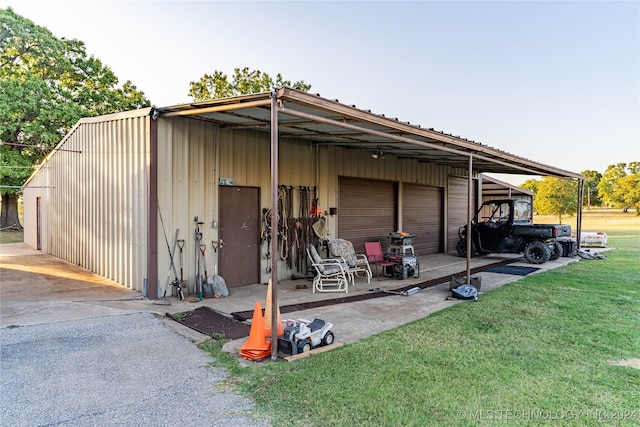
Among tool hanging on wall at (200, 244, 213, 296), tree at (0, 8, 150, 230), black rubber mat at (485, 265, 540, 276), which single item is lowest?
black rubber mat at (485, 265, 540, 276)

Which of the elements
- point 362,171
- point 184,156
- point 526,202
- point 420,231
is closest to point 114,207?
point 184,156

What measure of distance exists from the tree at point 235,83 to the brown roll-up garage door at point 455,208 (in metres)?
14.0

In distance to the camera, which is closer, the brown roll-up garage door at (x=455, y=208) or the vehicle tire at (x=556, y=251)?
the vehicle tire at (x=556, y=251)

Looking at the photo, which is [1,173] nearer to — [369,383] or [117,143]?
[117,143]

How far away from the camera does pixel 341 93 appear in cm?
2019

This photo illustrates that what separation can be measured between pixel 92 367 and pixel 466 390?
3202 millimetres

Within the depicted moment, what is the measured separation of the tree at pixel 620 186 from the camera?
37.7 m

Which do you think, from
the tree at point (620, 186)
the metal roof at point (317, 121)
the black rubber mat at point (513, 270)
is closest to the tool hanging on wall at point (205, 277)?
the metal roof at point (317, 121)

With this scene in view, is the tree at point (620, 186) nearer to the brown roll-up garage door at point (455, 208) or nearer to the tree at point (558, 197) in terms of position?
the tree at point (558, 197)

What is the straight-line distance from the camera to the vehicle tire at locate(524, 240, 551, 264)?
9.91 m

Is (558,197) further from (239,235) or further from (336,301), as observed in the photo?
(239,235)

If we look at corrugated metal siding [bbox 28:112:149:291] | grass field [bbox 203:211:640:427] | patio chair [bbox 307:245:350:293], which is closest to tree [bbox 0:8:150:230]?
corrugated metal siding [bbox 28:112:149:291]

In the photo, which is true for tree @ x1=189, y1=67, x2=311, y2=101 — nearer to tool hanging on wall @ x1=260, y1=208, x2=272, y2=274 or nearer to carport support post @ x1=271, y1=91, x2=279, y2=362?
tool hanging on wall @ x1=260, y1=208, x2=272, y2=274

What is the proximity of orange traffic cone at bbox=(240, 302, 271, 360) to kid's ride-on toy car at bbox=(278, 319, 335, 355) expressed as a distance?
183 mm
